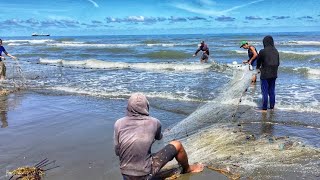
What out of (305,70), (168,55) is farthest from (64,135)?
(168,55)

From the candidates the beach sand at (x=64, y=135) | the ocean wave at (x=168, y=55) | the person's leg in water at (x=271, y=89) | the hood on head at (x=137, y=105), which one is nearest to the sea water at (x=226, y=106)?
the person's leg in water at (x=271, y=89)

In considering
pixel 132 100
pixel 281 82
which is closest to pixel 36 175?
pixel 132 100

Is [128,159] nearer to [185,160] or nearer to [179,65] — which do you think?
[185,160]

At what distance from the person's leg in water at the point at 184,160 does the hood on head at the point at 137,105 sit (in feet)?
2.68

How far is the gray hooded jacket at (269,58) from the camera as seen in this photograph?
8359 mm

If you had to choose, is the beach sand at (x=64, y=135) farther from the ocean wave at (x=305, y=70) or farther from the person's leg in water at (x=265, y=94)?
the ocean wave at (x=305, y=70)

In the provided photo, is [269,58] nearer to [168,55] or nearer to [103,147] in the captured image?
[103,147]

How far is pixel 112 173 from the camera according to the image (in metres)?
4.97

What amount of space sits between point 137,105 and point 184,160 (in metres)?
1.19

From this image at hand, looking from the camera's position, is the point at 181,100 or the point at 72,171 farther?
the point at 181,100

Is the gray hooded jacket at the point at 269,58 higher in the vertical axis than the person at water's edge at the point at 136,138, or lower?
higher

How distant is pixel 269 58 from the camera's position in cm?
838

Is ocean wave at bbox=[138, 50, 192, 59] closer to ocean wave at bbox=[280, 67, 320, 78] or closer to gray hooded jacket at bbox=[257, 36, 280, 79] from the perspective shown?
ocean wave at bbox=[280, 67, 320, 78]

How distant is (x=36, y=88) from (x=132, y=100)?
10.3m
